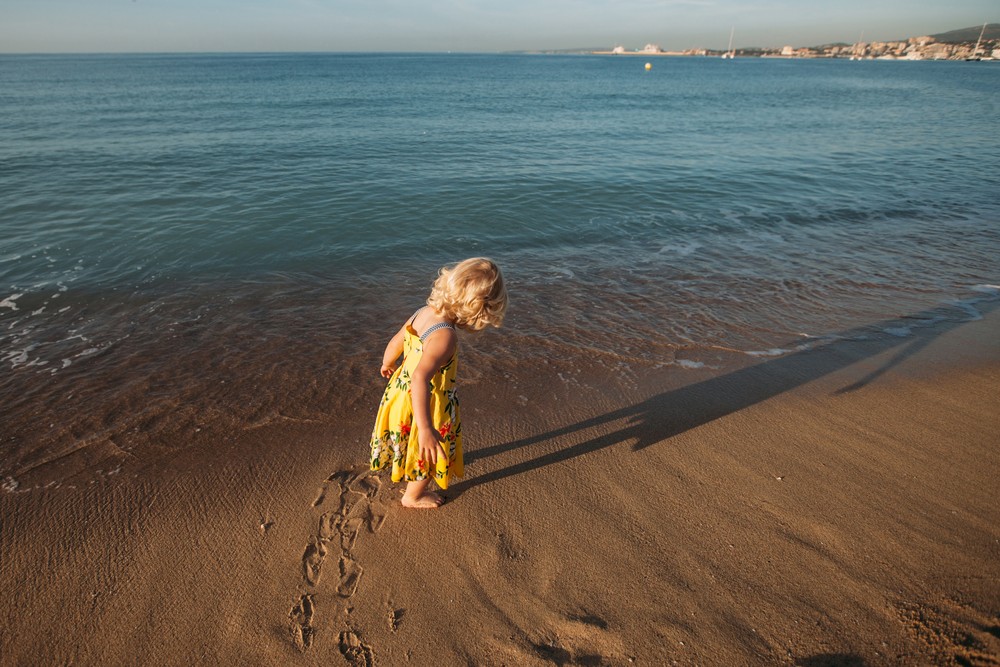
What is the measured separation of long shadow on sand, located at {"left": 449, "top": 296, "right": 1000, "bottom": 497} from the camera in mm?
4008

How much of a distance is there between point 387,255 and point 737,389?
643 centimetres

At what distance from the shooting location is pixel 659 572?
2.87 meters

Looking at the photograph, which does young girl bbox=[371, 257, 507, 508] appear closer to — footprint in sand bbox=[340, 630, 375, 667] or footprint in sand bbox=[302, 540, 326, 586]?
footprint in sand bbox=[302, 540, 326, 586]

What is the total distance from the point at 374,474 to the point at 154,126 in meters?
24.9

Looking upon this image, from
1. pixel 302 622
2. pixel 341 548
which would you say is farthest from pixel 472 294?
pixel 302 622

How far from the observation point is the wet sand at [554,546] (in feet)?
8.20

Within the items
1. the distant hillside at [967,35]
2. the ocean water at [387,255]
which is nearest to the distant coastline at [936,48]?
the distant hillside at [967,35]

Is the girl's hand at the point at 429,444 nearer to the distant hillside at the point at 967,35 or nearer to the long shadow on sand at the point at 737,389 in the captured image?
the long shadow on sand at the point at 737,389

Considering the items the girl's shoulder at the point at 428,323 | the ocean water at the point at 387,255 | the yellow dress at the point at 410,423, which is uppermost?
the girl's shoulder at the point at 428,323

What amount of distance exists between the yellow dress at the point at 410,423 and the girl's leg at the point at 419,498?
0.36 ft

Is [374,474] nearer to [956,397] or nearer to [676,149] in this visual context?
[956,397]

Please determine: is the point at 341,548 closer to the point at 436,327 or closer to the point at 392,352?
the point at 392,352

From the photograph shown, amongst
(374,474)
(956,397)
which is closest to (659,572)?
(374,474)

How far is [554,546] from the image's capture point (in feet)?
10.0
